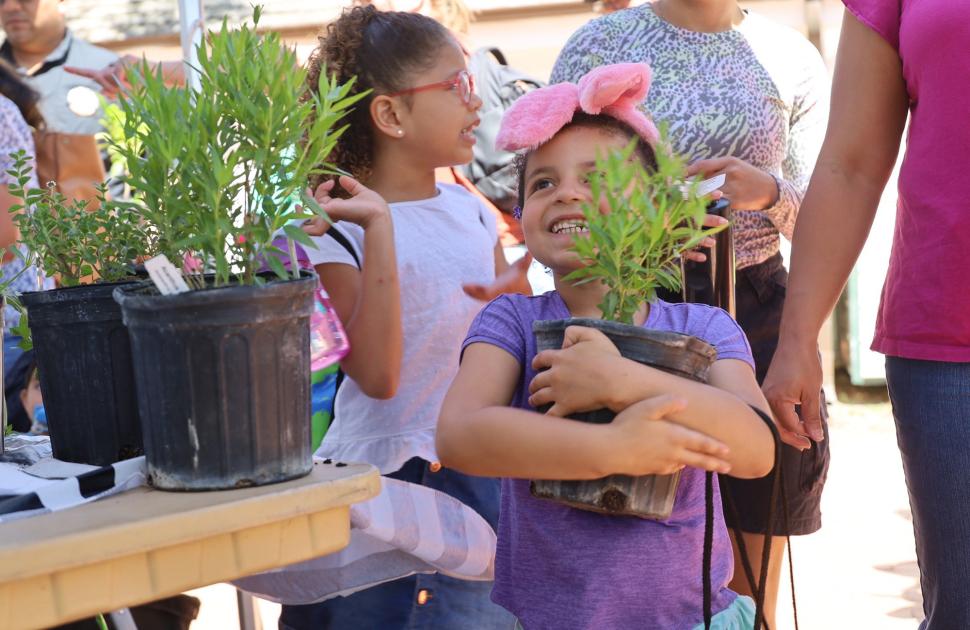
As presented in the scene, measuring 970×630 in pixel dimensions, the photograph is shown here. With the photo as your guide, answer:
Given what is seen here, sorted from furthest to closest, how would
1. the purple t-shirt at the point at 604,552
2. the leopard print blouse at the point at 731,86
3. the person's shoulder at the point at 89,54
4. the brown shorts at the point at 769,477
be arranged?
1. the person's shoulder at the point at 89,54
2. the brown shorts at the point at 769,477
3. the leopard print blouse at the point at 731,86
4. the purple t-shirt at the point at 604,552

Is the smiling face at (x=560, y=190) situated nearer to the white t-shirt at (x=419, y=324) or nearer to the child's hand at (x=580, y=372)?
the child's hand at (x=580, y=372)

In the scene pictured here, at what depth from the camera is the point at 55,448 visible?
175cm

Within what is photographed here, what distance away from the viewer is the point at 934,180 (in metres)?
2.01

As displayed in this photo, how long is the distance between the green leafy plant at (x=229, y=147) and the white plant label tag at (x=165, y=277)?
31 millimetres

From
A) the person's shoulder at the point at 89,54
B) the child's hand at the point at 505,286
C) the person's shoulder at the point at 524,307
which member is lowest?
the child's hand at the point at 505,286

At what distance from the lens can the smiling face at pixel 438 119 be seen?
2.73 m

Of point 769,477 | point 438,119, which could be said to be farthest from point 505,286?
point 769,477

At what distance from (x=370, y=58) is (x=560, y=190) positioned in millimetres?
919

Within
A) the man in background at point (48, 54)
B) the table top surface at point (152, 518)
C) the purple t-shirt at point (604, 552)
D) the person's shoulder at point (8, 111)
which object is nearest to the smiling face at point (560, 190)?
the purple t-shirt at point (604, 552)

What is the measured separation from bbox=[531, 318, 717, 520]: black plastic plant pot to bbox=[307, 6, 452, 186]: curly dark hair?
1.16m

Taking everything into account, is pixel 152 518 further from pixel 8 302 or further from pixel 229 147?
pixel 8 302

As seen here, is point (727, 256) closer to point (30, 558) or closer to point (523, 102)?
point (523, 102)

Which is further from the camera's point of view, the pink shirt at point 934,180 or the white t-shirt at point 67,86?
the white t-shirt at point 67,86

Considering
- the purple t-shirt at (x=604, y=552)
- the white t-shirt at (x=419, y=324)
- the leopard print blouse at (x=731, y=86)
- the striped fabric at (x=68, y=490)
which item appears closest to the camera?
the striped fabric at (x=68, y=490)
